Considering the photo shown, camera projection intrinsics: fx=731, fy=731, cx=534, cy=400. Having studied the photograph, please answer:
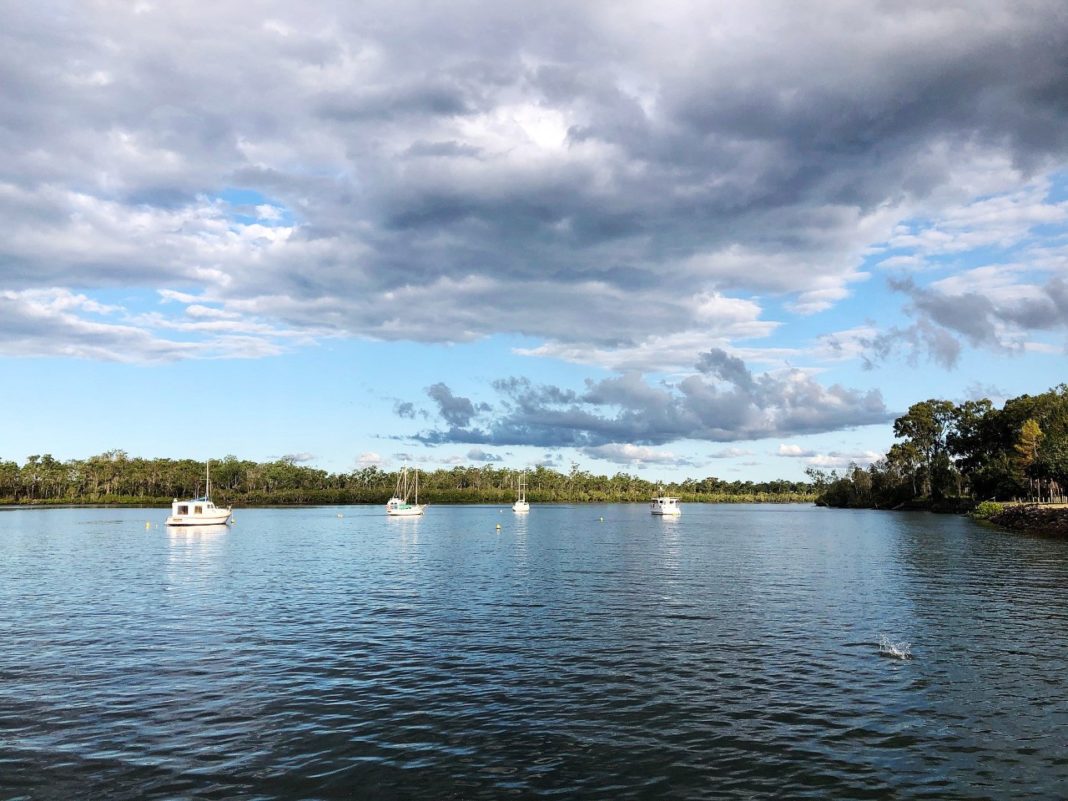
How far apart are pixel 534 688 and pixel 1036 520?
117 m

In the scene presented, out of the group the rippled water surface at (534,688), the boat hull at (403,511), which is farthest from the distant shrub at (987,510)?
the boat hull at (403,511)

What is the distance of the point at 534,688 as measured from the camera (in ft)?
84.1

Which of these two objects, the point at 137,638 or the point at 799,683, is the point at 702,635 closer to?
the point at 799,683

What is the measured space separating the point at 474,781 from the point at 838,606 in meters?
33.0

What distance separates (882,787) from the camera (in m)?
17.1

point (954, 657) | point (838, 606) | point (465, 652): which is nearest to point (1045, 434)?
point (838, 606)

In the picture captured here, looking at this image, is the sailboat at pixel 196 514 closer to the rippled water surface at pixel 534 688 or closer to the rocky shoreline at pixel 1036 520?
the rippled water surface at pixel 534 688

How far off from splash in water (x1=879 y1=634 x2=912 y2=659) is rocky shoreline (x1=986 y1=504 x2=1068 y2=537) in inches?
3370

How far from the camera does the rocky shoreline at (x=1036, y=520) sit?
10306 centimetres

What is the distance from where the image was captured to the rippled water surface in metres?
17.8

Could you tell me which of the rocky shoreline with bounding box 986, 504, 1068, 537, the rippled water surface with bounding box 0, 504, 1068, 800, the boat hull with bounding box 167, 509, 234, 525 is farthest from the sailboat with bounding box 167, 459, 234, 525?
the rocky shoreline with bounding box 986, 504, 1068, 537

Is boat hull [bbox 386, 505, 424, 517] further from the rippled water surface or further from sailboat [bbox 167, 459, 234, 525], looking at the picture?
the rippled water surface

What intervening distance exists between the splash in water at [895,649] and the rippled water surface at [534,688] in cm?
32

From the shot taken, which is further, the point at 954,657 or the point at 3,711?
the point at 954,657
